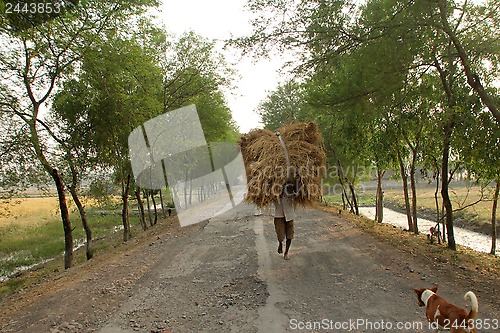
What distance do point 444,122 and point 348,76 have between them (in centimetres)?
393

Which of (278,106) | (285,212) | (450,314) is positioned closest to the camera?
(450,314)

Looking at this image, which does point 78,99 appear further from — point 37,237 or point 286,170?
point 37,237

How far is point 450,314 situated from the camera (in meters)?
3.58

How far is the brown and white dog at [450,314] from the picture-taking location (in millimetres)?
3436

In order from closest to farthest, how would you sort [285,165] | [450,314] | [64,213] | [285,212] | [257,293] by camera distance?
[450,314] < [257,293] < [285,165] < [285,212] < [64,213]

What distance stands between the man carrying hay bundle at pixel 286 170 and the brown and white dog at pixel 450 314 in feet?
11.1

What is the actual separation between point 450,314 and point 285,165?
3919 millimetres

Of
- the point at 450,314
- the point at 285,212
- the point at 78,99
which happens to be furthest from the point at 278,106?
the point at 450,314

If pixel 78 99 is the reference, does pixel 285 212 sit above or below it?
below

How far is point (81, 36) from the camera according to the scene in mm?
10750

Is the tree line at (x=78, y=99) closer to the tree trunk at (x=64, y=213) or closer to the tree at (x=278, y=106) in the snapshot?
the tree trunk at (x=64, y=213)

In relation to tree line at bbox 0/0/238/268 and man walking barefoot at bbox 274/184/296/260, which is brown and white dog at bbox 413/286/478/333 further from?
tree line at bbox 0/0/238/268

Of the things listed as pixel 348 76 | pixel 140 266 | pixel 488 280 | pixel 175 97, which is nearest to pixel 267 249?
pixel 140 266

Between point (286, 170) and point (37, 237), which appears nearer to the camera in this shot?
point (286, 170)
